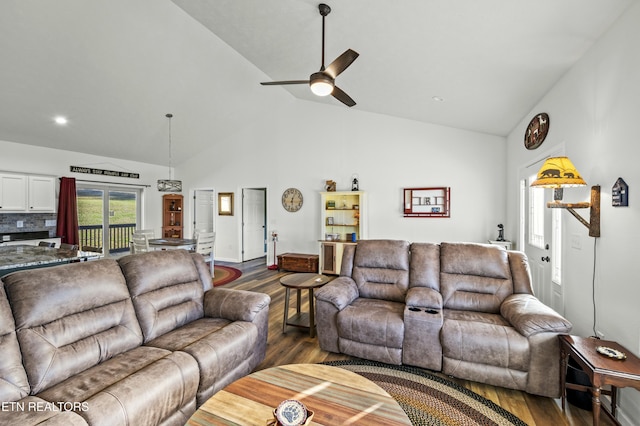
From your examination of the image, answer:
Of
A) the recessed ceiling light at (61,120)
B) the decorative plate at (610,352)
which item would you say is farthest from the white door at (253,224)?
the decorative plate at (610,352)

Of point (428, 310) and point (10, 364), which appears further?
point (428, 310)

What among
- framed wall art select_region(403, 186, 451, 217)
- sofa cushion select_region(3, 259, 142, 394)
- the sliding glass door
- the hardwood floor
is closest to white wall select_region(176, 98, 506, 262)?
framed wall art select_region(403, 186, 451, 217)

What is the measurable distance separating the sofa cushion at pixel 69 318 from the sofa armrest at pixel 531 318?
2937 millimetres

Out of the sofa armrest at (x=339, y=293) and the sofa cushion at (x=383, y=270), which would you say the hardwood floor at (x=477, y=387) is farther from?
the sofa cushion at (x=383, y=270)

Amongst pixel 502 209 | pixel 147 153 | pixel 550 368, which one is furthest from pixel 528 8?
pixel 147 153

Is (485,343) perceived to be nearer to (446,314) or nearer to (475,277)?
(446,314)

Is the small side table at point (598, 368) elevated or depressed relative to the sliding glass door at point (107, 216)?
depressed

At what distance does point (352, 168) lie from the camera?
639 centimetres

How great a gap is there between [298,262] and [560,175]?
5.05m

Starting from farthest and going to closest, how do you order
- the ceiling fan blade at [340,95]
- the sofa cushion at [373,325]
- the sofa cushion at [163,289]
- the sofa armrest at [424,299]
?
the ceiling fan blade at [340,95] → the sofa armrest at [424,299] → the sofa cushion at [373,325] → the sofa cushion at [163,289]

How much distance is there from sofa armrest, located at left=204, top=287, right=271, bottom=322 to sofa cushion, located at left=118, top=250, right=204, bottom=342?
10cm

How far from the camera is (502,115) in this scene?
13.8 feet

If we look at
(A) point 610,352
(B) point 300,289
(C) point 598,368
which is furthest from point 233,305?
(A) point 610,352

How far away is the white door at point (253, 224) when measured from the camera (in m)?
7.74
